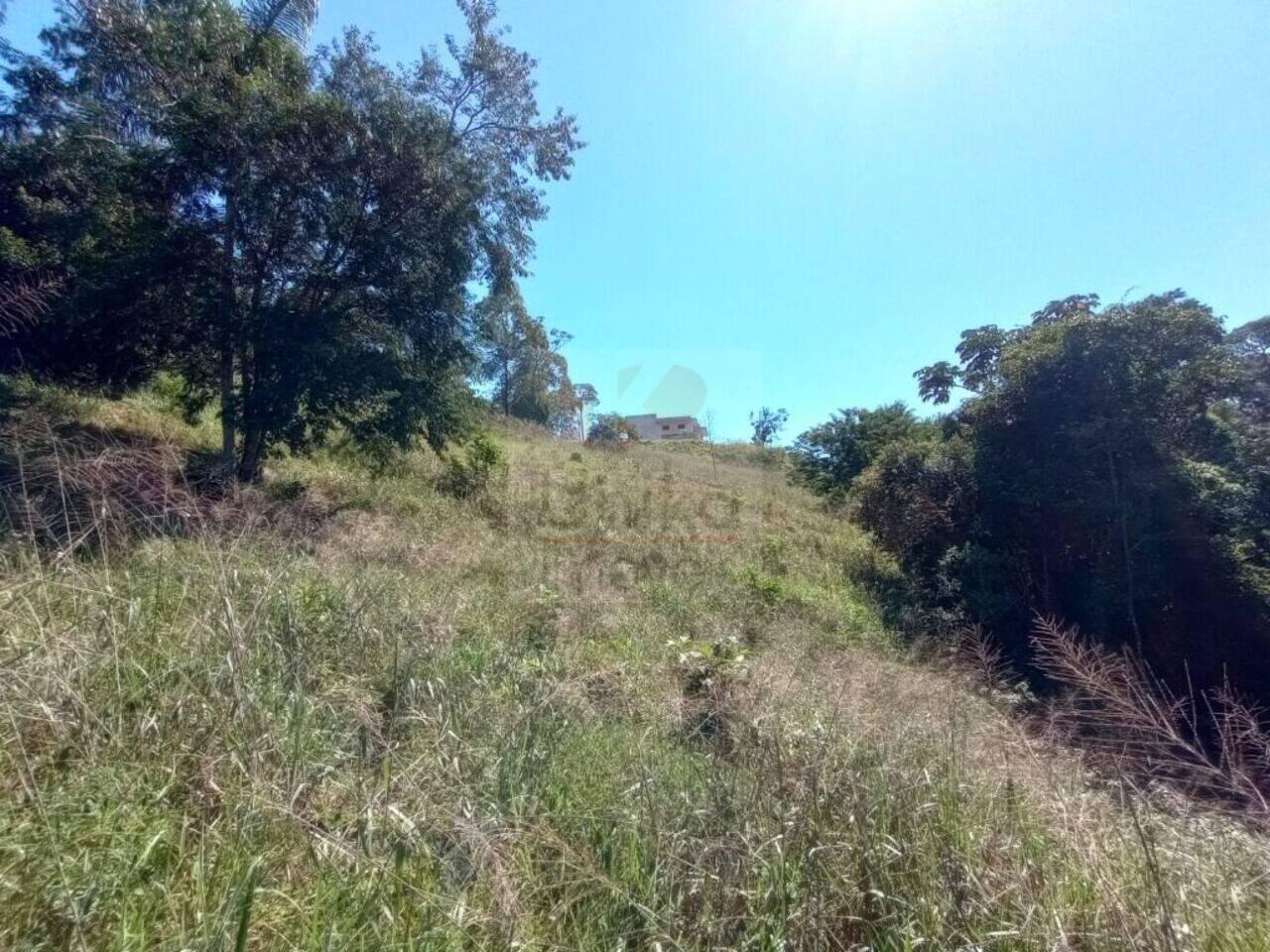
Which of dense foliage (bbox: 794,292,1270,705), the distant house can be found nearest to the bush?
dense foliage (bbox: 794,292,1270,705)

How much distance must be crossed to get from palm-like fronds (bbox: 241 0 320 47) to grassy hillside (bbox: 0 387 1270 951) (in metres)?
6.77

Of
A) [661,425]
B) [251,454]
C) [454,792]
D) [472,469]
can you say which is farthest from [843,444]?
[661,425]

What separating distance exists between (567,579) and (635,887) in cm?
457

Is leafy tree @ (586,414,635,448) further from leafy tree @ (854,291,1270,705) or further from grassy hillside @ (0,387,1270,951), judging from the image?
grassy hillside @ (0,387,1270,951)

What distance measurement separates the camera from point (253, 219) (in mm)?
7125

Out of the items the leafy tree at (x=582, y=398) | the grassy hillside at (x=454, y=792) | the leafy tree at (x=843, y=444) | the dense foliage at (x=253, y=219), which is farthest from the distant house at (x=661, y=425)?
the grassy hillside at (x=454, y=792)

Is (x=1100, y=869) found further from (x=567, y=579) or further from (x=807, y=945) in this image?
(x=567, y=579)

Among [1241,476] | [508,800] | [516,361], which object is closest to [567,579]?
[508,800]

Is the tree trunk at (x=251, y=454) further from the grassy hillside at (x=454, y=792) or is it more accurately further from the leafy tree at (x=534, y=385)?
the leafy tree at (x=534, y=385)

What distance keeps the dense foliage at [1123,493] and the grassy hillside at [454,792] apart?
204 inches

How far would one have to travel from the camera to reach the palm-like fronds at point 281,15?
7.79 metres

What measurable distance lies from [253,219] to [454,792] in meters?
7.39

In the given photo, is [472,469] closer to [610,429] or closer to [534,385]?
[610,429]

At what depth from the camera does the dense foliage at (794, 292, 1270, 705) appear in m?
7.29
